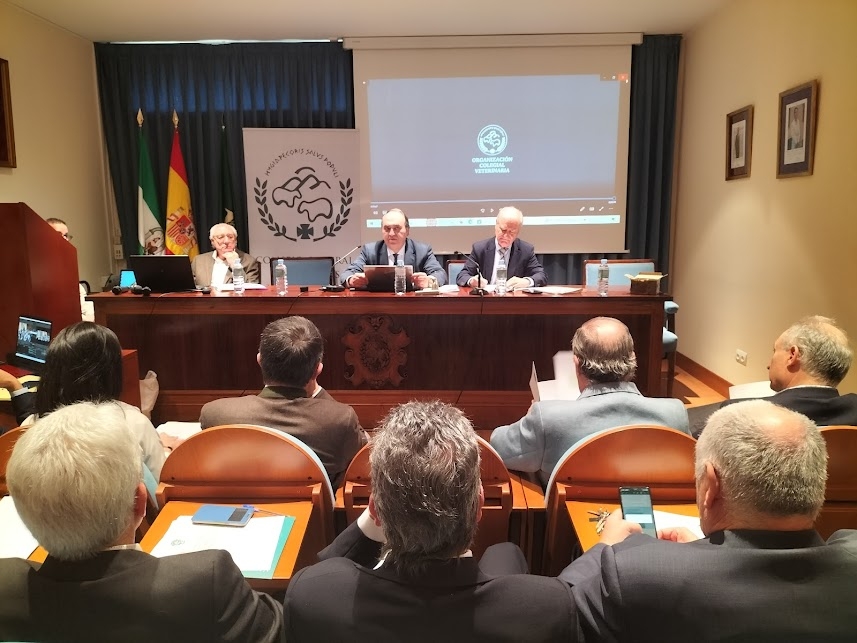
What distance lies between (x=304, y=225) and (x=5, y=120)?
7.52 ft

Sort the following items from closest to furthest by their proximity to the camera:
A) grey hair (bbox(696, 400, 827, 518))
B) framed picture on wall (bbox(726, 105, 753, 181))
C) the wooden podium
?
grey hair (bbox(696, 400, 827, 518)) → the wooden podium → framed picture on wall (bbox(726, 105, 753, 181))

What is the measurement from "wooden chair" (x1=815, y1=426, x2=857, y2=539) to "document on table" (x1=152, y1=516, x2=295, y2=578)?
4.36ft

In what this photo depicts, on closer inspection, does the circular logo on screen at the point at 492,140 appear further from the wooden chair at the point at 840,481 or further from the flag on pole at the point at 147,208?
the wooden chair at the point at 840,481

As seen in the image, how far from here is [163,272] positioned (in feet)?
11.6

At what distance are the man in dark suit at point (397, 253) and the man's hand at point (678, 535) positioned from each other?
290cm

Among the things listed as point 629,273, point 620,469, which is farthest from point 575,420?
point 629,273

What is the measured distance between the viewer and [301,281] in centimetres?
488

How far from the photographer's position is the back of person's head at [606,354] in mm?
1721

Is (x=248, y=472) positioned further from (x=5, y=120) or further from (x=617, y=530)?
(x=5, y=120)

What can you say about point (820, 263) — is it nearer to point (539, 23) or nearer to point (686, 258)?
point (686, 258)

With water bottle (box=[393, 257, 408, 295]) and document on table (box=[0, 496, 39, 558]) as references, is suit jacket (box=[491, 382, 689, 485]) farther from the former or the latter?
water bottle (box=[393, 257, 408, 295])

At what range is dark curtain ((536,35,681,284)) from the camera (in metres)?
5.14

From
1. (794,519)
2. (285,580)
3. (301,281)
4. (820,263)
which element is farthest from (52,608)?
(301,281)

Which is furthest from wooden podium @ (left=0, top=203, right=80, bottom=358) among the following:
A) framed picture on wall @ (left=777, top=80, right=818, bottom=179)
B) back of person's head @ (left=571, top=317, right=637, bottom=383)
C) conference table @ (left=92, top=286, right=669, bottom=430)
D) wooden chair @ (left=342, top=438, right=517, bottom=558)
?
framed picture on wall @ (left=777, top=80, right=818, bottom=179)
